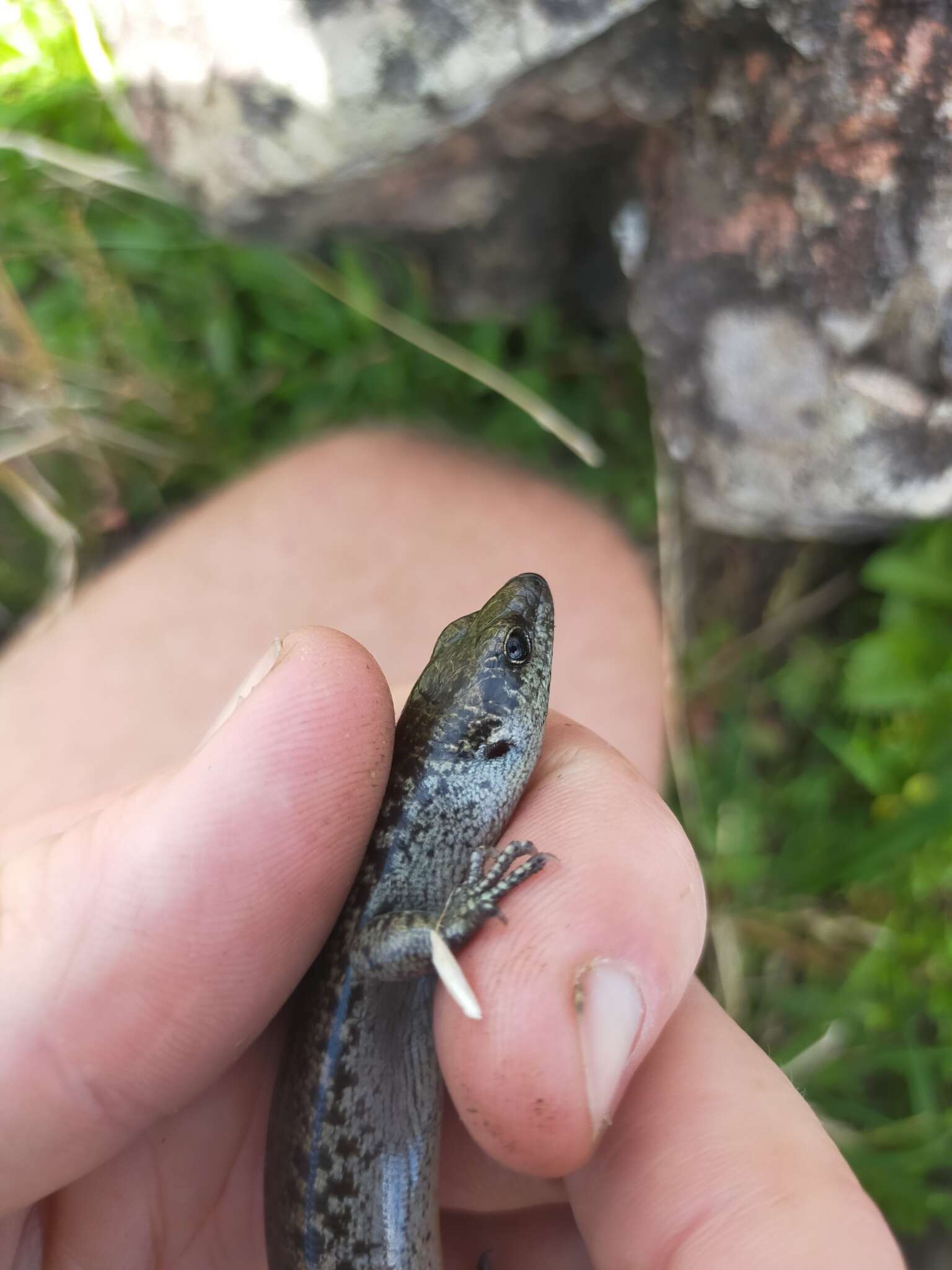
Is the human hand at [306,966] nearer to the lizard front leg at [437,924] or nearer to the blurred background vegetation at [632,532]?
the lizard front leg at [437,924]

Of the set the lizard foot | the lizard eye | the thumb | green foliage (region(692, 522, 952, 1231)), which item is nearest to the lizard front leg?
the lizard foot

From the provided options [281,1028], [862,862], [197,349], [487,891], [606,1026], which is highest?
[197,349]

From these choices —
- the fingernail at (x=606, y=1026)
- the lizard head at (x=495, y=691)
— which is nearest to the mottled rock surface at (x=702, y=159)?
the lizard head at (x=495, y=691)

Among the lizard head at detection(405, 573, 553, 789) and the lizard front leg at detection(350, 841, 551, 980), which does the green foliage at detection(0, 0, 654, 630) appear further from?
the lizard front leg at detection(350, 841, 551, 980)

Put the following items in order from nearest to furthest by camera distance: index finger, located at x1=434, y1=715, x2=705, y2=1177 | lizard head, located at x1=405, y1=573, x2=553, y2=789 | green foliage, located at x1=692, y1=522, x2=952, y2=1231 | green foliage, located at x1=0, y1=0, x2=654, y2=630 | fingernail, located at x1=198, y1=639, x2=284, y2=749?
index finger, located at x1=434, y1=715, x2=705, y2=1177
fingernail, located at x1=198, y1=639, x2=284, y2=749
lizard head, located at x1=405, y1=573, x2=553, y2=789
green foliage, located at x1=692, y1=522, x2=952, y2=1231
green foliage, located at x1=0, y1=0, x2=654, y2=630

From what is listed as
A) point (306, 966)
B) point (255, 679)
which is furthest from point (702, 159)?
point (306, 966)

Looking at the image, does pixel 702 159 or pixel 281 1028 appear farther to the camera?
pixel 702 159

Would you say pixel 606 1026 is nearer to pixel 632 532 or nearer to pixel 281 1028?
pixel 281 1028
